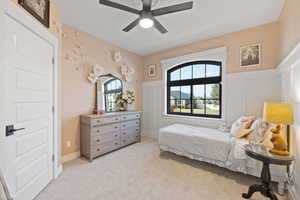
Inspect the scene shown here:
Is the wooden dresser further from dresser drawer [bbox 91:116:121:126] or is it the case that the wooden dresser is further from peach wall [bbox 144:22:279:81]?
peach wall [bbox 144:22:279:81]

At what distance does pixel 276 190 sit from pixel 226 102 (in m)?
1.77

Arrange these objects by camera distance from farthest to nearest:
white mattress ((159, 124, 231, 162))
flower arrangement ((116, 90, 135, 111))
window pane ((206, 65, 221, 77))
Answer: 1. flower arrangement ((116, 90, 135, 111))
2. window pane ((206, 65, 221, 77))
3. white mattress ((159, 124, 231, 162))

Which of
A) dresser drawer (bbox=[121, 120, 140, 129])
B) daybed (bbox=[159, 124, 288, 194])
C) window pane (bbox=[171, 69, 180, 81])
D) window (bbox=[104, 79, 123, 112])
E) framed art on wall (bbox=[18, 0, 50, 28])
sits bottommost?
daybed (bbox=[159, 124, 288, 194])

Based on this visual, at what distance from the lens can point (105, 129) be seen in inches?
117

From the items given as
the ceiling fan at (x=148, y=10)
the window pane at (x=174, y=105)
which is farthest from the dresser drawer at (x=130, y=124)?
the ceiling fan at (x=148, y=10)

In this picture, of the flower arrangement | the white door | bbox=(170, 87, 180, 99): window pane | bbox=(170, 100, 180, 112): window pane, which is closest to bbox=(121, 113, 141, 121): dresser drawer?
the flower arrangement

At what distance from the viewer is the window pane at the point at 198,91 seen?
369cm

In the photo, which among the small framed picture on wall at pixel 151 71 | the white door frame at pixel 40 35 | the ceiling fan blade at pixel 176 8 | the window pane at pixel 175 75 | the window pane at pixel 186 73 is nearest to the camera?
the white door frame at pixel 40 35

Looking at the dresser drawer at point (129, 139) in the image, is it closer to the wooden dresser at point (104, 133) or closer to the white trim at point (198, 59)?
the wooden dresser at point (104, 133)

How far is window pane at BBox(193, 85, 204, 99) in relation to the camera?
3.69m

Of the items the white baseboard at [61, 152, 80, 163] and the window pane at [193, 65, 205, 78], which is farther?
the window pane at [193, 65, 205, 78]

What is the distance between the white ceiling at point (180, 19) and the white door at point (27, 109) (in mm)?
916

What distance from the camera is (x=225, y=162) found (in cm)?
223

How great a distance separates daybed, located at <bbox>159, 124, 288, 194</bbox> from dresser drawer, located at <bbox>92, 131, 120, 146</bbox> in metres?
1.12
